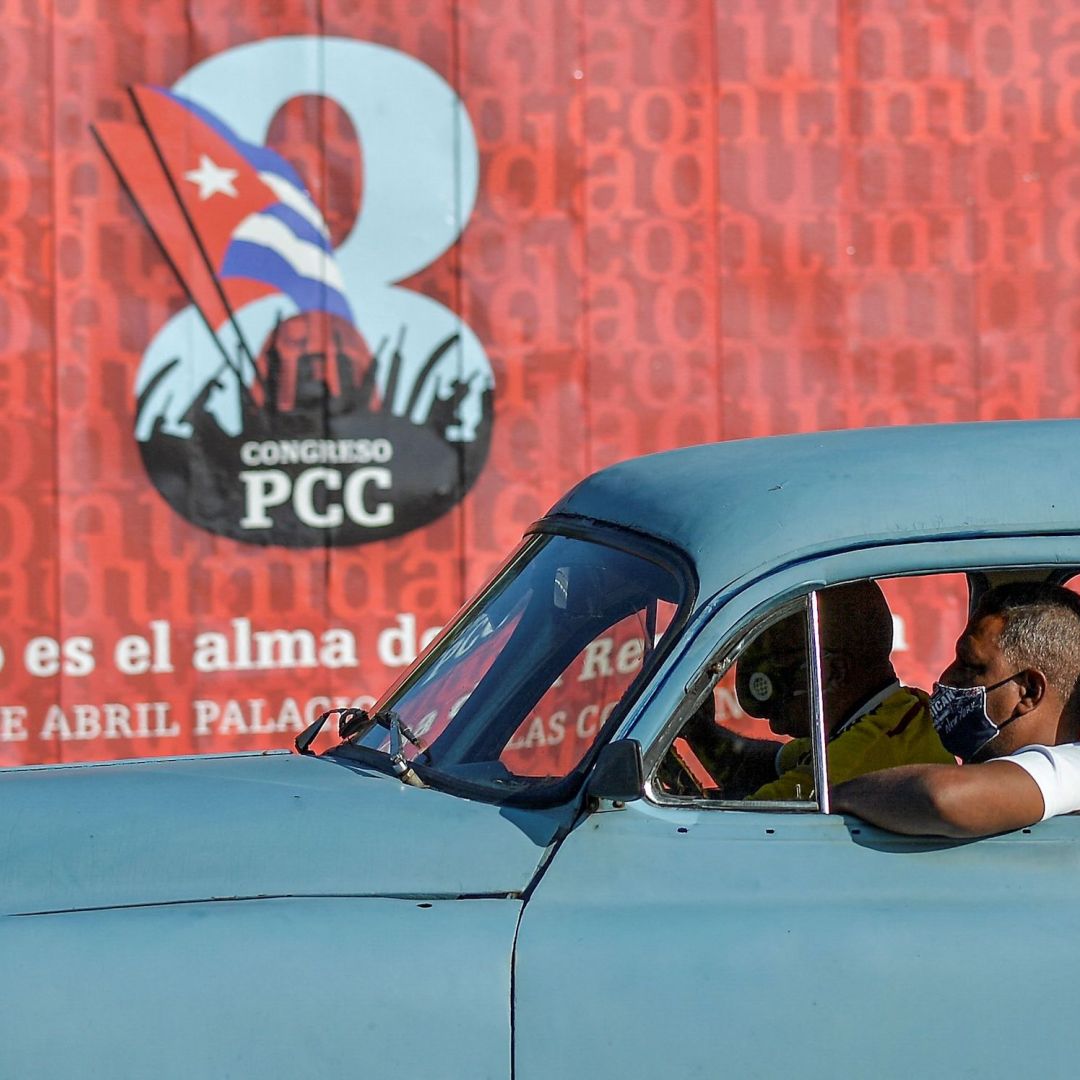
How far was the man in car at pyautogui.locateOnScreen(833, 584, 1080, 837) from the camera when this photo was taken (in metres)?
1.83

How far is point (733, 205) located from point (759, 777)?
3.93 metres

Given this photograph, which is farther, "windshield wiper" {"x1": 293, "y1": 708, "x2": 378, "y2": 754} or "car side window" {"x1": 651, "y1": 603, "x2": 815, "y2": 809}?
"windshield wiper" {"x1": 293, "y1": 708, "x2": 378, "y2": 754}

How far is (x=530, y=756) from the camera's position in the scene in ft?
6.73

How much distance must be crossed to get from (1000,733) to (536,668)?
0.70m

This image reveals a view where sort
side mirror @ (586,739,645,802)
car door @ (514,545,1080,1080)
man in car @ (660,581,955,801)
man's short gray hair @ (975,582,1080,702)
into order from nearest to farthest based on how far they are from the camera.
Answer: car door @ (514,545,1080,1080) < side mirror @ (586,739,645,802) < man in car @ (660,581,955,801) < man's short gray hair @ (975,582,1080,702)

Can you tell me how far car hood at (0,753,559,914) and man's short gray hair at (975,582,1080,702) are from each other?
2.43 ft

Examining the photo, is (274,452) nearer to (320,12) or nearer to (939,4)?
(320,12)

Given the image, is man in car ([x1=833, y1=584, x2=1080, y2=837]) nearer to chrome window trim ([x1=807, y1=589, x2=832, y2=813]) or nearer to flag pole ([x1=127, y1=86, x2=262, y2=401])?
chrome window trim ([x1=807, y1=589, x2=832, y2=813])

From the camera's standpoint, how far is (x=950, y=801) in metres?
1.81

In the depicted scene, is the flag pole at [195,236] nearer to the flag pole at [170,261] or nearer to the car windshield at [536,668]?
the flag pole at [170,261]

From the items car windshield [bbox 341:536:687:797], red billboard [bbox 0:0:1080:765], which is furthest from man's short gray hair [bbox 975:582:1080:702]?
red billboard [bbox 0:0:1080:765]

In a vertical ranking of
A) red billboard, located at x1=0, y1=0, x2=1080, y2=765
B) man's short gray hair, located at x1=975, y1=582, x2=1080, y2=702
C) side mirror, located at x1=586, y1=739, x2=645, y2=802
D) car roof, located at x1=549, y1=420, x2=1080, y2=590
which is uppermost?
red billboard, located at x1=0, y1=0, x2=1080, y2=765

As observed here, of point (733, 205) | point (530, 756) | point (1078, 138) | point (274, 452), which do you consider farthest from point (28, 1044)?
point (1078, 138)

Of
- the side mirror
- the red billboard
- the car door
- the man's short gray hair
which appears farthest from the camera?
the red billboard
